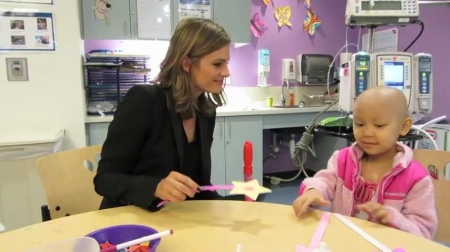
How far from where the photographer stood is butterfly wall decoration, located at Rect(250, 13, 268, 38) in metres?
3.64

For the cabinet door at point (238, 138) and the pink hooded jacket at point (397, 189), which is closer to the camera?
the pink hooded jacket at point (397, 189)

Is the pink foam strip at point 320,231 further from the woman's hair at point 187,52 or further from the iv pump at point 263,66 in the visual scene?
the iv pump at point 263,66

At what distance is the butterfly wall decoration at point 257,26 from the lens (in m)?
3.64

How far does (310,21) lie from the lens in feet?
12.7

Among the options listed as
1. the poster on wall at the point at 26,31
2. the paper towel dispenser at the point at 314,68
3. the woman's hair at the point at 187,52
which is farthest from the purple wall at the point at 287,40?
the woman's hair at the point at 187,52

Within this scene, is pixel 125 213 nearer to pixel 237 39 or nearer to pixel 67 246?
pixel 67 246

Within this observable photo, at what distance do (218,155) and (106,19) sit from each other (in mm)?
1393

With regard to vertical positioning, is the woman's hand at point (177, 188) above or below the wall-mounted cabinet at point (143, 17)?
below

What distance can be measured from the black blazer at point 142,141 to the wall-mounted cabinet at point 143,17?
1790mm

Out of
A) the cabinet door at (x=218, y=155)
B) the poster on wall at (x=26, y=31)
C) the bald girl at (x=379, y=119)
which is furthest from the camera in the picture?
the cabinet door at (x=218, y=155)

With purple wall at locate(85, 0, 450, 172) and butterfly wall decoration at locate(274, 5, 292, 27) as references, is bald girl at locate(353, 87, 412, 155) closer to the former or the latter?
purple wall at locate(85, 0, 450, 172)

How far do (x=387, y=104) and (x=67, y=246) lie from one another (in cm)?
95

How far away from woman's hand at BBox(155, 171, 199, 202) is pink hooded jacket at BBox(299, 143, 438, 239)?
35cm

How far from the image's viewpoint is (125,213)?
3.22ft
